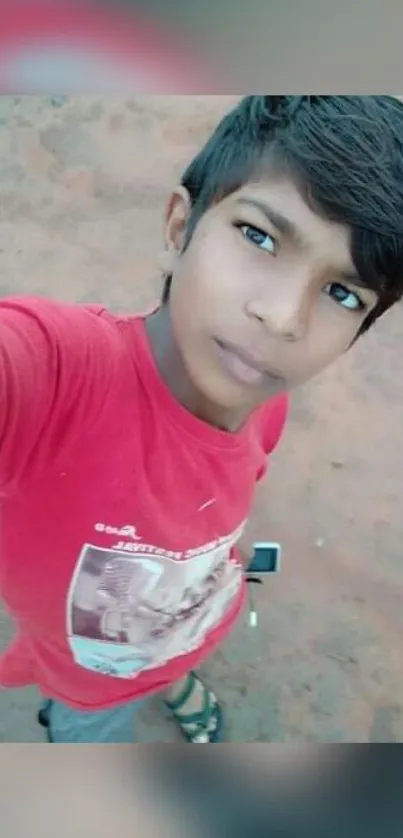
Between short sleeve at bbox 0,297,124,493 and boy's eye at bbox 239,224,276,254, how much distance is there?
8 centimetres

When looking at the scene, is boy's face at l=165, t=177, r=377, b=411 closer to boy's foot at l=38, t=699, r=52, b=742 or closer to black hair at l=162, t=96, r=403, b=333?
black hair at l=162, t=96, r=403, b=333

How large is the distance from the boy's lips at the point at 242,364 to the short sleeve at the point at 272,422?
4 centimetres

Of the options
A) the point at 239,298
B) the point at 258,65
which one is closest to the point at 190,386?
the point at 239,298

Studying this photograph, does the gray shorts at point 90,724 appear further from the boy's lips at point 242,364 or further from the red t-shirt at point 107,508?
the boy's lips at point 242,364

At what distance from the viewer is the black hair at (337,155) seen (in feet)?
1.34

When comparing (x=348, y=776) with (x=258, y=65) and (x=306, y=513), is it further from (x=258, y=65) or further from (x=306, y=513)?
(x=258, y=65)

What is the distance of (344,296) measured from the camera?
0.44 m

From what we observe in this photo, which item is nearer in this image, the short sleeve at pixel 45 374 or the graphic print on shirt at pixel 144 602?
the short sleeve at pixel 45 374

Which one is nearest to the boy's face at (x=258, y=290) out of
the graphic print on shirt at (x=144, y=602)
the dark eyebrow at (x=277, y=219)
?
the dark eyebrow at (x=277, y=219)

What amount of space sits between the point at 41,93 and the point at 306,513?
0.29 metres

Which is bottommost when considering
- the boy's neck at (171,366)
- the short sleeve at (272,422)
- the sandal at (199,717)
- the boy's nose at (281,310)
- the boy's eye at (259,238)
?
the sandal at (199,717)

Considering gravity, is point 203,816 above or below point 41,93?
below

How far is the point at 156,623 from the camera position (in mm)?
551

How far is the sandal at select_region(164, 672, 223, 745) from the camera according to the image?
0.54 meters
